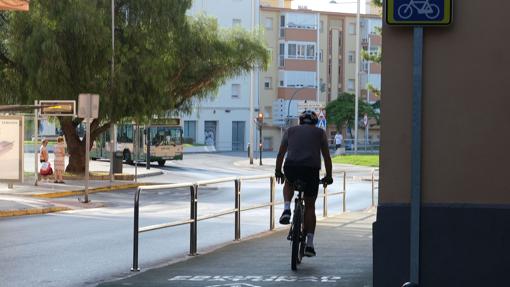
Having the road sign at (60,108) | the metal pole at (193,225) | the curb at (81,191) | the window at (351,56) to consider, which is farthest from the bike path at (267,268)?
the window at (351,56)

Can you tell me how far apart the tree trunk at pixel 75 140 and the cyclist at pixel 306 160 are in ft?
94.5

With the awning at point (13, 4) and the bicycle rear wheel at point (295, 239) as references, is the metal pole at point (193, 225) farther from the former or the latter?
the awning at point (13, 4)

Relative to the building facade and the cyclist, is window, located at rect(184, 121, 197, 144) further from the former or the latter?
the cyclist

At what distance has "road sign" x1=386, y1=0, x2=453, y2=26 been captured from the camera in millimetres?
6410

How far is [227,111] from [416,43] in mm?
86491

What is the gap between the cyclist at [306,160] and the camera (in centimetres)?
1061

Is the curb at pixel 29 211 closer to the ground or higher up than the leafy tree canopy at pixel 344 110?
closer to the ground

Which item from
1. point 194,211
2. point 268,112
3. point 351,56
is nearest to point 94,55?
point 194,211

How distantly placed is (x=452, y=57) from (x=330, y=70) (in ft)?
303

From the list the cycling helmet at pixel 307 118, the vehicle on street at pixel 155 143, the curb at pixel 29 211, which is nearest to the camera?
the cycling helmet at pixel 307 118

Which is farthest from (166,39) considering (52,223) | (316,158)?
(316,158)

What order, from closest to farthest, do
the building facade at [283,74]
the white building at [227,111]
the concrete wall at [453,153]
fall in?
the concrete wall at [453,153] → the white building at [227,111] → the building facade at [283,74]

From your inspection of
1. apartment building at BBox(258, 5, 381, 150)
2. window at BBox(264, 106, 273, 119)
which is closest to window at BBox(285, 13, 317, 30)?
apartment building at BBox(258, 5, 381, 150)

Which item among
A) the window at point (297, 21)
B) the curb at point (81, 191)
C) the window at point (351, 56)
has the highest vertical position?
the window at point (297, 21)
